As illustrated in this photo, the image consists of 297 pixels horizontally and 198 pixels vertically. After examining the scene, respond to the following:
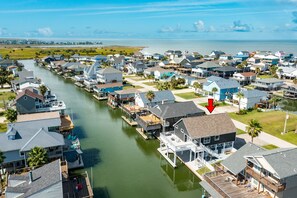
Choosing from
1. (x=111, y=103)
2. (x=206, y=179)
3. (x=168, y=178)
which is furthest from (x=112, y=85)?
(x=206, y=179)

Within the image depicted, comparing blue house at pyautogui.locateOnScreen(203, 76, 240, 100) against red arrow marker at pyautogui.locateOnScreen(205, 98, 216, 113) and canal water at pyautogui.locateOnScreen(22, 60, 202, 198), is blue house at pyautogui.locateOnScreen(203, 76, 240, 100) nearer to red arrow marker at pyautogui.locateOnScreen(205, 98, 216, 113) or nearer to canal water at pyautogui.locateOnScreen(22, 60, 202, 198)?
red arrow marker at pyautogui.locateOnScreen(205, 98, 216, 113)

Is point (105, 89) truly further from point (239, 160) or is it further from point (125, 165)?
point (239, 160)

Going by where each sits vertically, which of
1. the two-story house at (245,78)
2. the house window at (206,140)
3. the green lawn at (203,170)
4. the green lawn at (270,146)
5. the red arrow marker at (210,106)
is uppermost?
the two-story house at (245,78)

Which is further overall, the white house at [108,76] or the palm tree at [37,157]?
the white house at [108,76]

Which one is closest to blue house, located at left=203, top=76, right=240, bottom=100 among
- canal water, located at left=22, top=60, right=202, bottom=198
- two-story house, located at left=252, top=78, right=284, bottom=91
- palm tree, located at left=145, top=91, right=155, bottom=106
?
two-story house, located at left=252, top=78, right=284, bottom=91

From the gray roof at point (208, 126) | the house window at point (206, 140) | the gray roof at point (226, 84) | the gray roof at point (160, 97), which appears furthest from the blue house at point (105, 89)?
the house window at point (206, 140)

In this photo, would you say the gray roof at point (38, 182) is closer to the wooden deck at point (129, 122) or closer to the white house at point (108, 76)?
the wooden deck at point (129, 122)
